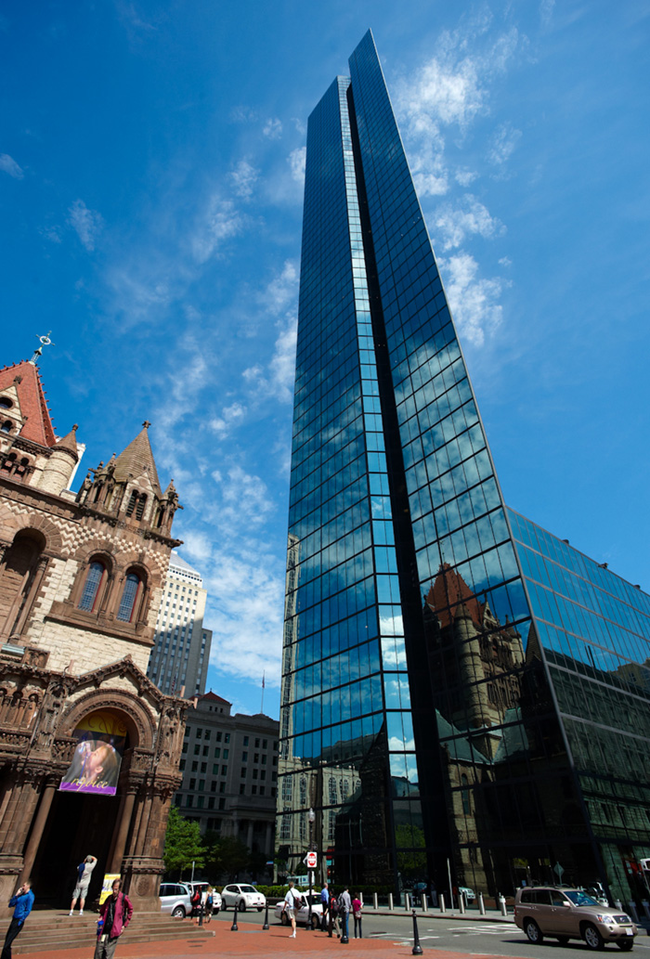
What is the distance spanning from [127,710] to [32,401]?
19639 mm

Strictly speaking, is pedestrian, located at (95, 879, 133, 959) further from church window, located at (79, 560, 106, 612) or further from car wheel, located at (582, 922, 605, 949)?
church window, located at (79, 560, 106, 612)

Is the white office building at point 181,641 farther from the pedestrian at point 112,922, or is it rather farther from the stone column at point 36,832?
the pedestrian at point 112,922

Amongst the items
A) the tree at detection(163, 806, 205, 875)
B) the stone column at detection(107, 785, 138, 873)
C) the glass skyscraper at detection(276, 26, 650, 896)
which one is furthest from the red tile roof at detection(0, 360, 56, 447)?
the tree at detection(163, 806, 205, 875)

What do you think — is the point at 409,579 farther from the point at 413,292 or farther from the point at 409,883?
the point at 413,292

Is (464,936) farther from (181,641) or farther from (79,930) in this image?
(181,641)

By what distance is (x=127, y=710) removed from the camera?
78.8 feet

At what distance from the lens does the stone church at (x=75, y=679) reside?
68.5 ft

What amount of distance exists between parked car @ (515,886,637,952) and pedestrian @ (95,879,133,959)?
44.4 ft

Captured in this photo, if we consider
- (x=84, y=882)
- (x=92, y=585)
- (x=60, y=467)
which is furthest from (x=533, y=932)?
(x=60, y=467)

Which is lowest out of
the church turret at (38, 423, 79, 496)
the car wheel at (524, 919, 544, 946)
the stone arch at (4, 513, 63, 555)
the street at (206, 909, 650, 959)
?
the street at (206, 909, 650, 959)

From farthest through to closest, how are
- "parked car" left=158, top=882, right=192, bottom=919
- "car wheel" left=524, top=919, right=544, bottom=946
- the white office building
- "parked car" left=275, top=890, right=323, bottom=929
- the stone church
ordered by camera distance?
the white office building, "parked car" left=158, top=882, right=192, bottom=919, "parked car" left=275, top=890, right=323, bottom=929, the stone church, "car wheel" left=524, top=919, right=544, bottom=946

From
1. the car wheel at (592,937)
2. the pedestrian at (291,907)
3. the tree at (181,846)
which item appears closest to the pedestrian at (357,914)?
the pedestrian at (291,907)

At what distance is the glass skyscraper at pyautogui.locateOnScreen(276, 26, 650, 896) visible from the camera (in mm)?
32188

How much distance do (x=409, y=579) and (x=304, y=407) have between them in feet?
101
